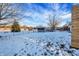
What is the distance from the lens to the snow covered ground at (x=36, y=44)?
4.24ft

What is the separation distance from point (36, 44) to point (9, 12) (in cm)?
41

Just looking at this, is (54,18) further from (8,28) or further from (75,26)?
(8,28)

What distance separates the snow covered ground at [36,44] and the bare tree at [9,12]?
0.52 ft

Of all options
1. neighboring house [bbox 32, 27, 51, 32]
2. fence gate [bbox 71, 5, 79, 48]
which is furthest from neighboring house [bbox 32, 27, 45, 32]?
fence gate [bbox 71, 5, 79, 48]

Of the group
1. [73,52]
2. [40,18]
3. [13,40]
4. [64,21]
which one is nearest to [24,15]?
[40,18]

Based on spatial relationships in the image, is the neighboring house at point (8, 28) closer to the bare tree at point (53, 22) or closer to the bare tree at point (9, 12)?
the bare tree at point (9, 12)

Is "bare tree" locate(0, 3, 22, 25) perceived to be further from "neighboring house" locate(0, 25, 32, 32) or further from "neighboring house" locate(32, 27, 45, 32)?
"neighboring house" locate(32, 27, 45, 32)

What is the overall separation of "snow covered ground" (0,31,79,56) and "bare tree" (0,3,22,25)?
0.52ft

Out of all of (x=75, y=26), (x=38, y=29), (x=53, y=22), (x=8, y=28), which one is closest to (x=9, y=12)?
(x=8, y=28)

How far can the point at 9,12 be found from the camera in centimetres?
132

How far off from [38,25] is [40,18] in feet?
0.23

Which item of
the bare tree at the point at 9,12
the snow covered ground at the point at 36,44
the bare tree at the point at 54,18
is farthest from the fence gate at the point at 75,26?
the bare tree at the point at 9,12

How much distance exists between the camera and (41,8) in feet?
4.31

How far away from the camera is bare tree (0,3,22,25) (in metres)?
1.32
